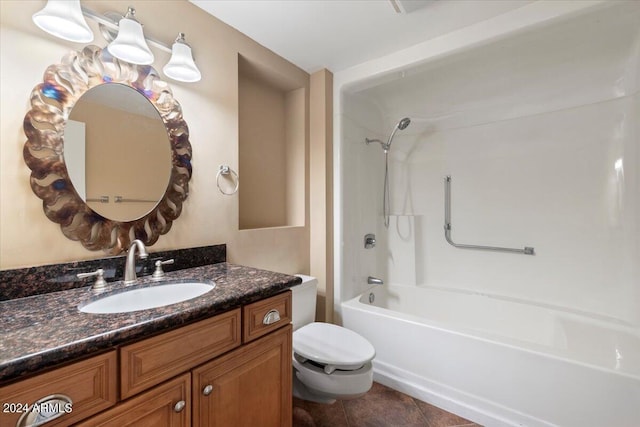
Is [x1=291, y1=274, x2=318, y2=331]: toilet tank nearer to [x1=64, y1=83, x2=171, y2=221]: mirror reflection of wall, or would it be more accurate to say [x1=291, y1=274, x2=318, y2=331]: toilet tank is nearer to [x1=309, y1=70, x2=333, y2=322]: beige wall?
[x1=309, y1=70, x2=333, y2=322]: beige wall

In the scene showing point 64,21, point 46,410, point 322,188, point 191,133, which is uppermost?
point 64,21

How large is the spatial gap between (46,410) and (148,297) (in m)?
0.53

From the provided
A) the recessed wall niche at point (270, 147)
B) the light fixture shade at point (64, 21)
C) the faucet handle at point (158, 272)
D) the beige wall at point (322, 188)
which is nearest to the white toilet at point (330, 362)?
the beige wall at point (322, 188)

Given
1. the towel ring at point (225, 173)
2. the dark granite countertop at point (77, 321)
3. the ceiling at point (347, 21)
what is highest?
the ceiling at point (347, 21)

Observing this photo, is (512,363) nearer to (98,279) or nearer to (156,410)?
(156,410)

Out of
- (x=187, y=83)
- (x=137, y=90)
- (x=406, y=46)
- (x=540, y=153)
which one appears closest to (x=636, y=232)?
(x=540, y=153)

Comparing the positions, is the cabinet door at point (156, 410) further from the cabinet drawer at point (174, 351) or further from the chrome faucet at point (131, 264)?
the chrome faucet at point (131, 264)

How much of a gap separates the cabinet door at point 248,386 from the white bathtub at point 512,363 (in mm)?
957

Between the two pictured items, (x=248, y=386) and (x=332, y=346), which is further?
(x=332, y=346)

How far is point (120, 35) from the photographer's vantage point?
3.61 feet

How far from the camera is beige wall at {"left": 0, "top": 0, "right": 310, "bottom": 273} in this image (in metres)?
0.93

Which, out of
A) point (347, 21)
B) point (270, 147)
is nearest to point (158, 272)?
point (270, 147)

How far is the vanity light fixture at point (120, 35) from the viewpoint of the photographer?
0.96 meters

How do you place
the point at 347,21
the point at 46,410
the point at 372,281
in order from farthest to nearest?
the point at 372,281, the point at 347,21, the point at 46,410
